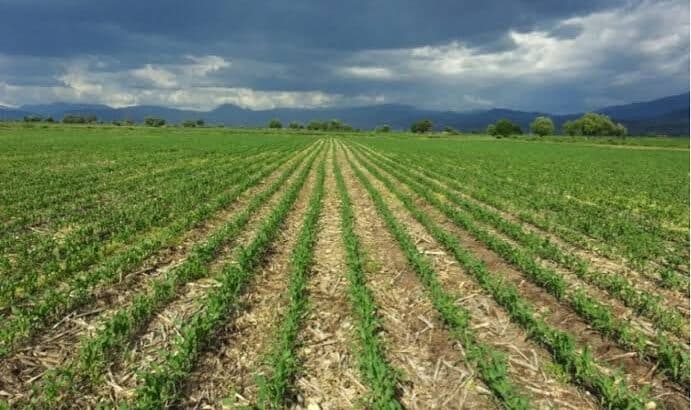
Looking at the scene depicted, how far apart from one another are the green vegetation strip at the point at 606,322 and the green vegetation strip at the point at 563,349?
639mm

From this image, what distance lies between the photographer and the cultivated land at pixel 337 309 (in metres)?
4.81

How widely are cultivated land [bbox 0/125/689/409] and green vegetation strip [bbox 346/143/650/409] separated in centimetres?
3

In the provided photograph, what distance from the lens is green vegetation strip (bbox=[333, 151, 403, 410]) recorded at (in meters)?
4.49

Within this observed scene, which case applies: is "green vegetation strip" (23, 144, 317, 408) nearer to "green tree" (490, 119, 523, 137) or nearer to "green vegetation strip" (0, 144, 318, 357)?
"green vegetation strip" (0, 144, 318, 357)

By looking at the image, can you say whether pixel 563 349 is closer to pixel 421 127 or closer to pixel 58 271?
pixel 58 271

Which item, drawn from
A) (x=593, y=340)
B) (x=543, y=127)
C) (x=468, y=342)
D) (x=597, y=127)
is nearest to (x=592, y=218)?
(x=593, y=340)

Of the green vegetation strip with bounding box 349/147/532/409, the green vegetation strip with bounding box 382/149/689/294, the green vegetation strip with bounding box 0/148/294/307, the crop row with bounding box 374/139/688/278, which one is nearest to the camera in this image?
the green vegetation strip with bounding box 349/147/532/409

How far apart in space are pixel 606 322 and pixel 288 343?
15.4 feet

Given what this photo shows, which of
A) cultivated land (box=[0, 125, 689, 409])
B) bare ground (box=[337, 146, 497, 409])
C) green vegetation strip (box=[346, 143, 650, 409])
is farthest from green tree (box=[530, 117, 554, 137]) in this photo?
green vegetation strip (box=[346, 143, 650, 409])

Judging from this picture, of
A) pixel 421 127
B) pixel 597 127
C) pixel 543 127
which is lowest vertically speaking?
pixel 421 127

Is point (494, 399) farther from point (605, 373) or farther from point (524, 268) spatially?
point (524, 268)

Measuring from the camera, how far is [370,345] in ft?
17.8

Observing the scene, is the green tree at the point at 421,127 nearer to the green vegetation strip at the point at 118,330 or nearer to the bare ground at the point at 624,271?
the bare ground at the point at 624,271

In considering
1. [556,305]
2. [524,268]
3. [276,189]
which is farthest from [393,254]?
[276,189]
